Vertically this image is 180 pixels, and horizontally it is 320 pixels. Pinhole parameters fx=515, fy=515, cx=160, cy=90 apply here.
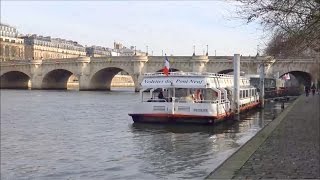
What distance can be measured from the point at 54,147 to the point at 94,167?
5.65 m

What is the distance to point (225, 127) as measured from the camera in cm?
3186

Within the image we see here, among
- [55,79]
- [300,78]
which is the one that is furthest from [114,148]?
[300,78]

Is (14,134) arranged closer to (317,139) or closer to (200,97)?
(200,97)

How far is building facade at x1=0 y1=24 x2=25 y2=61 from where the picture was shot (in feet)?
549

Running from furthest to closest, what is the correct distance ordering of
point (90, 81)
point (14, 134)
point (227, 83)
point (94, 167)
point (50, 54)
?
1. point (50, 54)
2. point (90, 81)
3. point (227, 83)
4. point (14, 134)
5. point (94, 167)

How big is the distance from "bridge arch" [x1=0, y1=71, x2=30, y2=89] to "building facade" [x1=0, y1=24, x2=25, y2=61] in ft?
95.6

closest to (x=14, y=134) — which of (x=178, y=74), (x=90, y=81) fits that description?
(x=178, y=74)

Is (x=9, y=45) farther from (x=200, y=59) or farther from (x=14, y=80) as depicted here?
(x=200, y=59)

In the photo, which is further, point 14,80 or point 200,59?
point 14,80

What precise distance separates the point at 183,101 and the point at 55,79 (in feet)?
316

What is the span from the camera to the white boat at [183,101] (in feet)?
106

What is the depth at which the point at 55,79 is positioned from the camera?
125688mm

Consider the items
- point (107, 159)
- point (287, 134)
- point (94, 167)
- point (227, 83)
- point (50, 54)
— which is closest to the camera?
point (94, 167)

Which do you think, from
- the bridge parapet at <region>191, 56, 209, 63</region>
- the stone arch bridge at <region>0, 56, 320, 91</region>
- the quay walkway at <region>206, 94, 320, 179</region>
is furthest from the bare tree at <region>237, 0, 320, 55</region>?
the bridge parapet at <region>191, 56, 209, 63</region>
